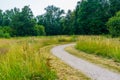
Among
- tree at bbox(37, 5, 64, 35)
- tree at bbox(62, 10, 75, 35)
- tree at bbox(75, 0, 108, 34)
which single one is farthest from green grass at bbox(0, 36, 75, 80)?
tree at bbox(37, 5, 64, 35)

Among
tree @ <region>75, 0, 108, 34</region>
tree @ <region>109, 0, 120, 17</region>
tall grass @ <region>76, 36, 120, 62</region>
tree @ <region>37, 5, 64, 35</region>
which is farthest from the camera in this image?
tree @ <region>37, 5, 64, 35</region>

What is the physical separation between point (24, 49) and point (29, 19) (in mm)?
78615

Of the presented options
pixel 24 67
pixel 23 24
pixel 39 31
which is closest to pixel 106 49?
pixel 24 67

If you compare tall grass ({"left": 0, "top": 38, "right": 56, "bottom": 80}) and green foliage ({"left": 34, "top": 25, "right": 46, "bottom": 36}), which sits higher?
tall grass ({"left": 0, "top": 38, "right": 56, "bottom": 80})

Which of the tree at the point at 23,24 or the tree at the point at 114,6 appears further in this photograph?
the tree at the point at 23,24

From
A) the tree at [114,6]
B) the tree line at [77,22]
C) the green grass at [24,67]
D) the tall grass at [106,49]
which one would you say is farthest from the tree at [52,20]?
the green grass at [24,67]

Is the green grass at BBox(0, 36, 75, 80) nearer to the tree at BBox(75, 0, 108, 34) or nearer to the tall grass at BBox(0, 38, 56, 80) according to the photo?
the tall grass at BBox(0, 38, 56, 80)

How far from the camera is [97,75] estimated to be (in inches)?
506

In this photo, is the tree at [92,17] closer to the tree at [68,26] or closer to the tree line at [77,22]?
the tree line at [77,22]

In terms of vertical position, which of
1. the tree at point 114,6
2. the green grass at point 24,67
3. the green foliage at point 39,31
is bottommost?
the green foliage at point 39,31

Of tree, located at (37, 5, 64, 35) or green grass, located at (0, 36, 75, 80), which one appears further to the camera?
tree, located at (37, 5, 64, 35)

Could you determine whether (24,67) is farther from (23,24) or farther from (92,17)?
(23,24)

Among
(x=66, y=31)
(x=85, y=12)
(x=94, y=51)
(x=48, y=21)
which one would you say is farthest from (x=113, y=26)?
(x=48, y=21)

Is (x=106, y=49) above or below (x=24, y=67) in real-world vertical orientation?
below
